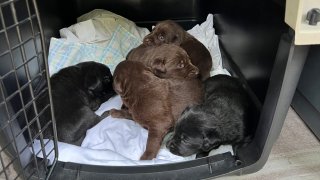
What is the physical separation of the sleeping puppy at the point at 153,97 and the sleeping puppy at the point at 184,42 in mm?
176

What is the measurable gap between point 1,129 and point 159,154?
0.53 m

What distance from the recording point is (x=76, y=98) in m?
1.24

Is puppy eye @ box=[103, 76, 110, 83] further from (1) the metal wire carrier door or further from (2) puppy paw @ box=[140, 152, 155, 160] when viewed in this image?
(2) puppy paw @ box=[140, 152, 155, 160]

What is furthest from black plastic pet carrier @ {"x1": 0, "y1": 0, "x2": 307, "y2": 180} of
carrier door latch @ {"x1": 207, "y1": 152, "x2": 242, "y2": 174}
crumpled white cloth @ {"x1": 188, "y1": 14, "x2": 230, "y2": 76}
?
crumpled white cloth @ {"x1": 188, "y1": 14, "x2": 230, "y2": 76}

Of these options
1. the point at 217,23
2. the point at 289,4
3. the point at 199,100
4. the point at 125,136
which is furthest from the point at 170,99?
the point at 217,23

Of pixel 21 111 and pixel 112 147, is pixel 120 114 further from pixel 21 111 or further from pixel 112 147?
pixel 21 111

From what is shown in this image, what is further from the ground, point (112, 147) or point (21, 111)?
point (21, 111)

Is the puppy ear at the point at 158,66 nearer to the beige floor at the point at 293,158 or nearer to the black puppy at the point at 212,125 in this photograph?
the black puppy at the point at 212,125

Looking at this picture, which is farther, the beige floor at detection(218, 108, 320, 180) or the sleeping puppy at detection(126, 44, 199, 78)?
the sleeping puppy at detection(126, 44, 199, 78)

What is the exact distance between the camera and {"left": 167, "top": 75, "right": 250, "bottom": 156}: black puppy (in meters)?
1.06

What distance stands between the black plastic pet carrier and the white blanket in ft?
0.15

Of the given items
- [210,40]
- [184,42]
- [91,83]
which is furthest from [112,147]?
[210,40]

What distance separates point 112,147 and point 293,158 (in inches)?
25.8

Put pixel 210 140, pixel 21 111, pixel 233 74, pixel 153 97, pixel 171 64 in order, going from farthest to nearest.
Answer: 1. pixel 233 74
2. pixel 171 64
3. pixel 153 97
4. pixel 210 140
5. pixel 21 111
